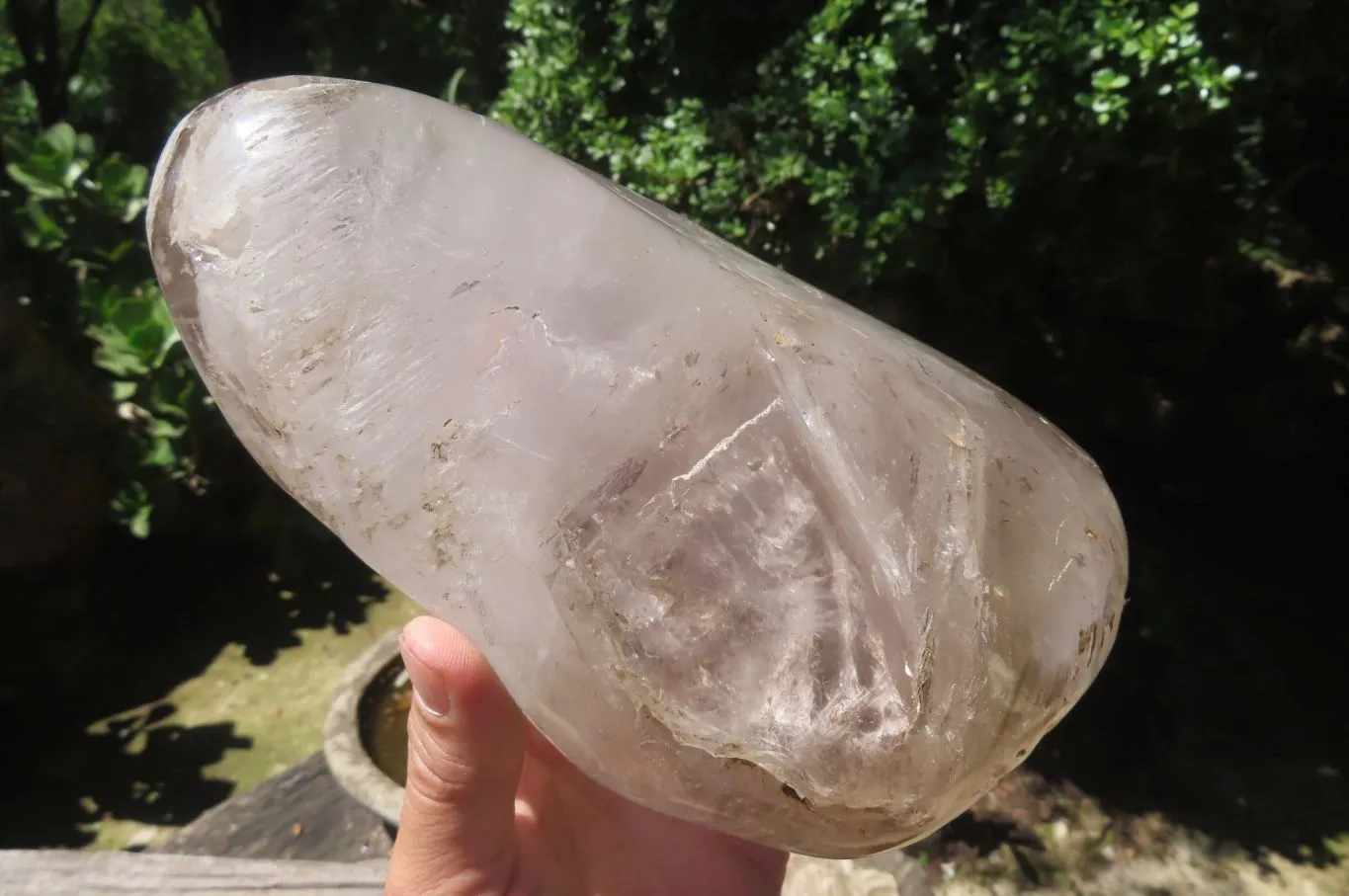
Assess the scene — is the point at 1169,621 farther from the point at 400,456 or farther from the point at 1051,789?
the point at 400,456

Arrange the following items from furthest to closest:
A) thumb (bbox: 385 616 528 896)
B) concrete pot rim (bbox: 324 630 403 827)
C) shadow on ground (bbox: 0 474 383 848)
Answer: shadow on ground (bbox: 0 474 383 848) < concrete pot rim (bbox: 324 630 403 827) < thumb (bbox: 385 616 528 896)

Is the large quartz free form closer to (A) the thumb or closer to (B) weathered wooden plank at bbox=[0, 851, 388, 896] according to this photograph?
(A) the thumb

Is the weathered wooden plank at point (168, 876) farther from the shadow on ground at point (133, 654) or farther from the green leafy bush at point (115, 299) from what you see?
the green leafy bush at point (115, 299)

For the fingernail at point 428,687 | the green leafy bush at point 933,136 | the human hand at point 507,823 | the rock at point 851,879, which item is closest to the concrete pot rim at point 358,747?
the human hand at point 507,823

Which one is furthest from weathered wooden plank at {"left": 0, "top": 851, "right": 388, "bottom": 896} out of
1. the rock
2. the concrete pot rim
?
the rock

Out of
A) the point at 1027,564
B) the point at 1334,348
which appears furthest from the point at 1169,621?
the point at 1027,564

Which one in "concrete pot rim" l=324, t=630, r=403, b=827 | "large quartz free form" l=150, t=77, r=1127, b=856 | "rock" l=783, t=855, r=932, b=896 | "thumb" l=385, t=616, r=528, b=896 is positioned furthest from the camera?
"concrete pot rim" l=324, t=630, r=403, b=827

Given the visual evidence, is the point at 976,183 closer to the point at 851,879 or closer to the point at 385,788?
the point at 851,879
